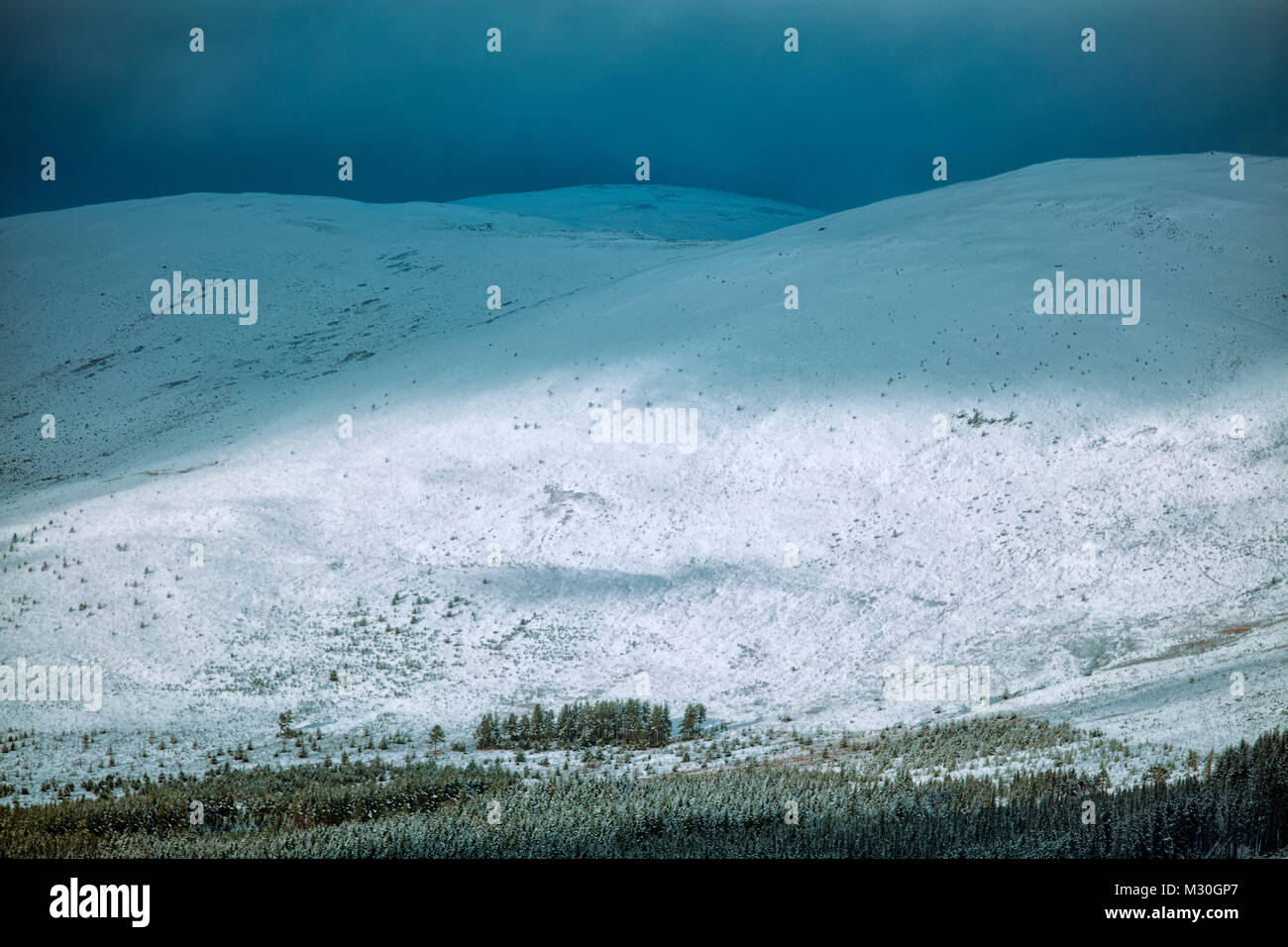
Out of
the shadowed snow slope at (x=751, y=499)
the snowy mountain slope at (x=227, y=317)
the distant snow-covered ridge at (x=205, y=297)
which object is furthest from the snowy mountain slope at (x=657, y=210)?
the shadowed snow slope at (x=751, y=499)

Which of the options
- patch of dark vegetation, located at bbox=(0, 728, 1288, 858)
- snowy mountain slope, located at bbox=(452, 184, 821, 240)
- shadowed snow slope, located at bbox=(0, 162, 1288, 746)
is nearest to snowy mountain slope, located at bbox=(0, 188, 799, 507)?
shadowed snow slope, located at bbox=(0, 162, 1288, 746)

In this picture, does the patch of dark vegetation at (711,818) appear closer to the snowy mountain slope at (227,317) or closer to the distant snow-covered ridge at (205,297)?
the snowy mountain slope at (227,317)

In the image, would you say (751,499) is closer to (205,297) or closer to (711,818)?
(711,818)

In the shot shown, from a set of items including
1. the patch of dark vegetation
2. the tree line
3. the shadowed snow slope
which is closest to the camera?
the patch of dark vegetation

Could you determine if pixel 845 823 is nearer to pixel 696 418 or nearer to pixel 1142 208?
pixel 696 418

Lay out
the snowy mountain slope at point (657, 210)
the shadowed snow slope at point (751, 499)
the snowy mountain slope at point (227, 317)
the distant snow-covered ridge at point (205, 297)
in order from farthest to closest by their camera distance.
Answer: the snowy mountain slope at point (657, 210) → the distant snow-covered ridge at point (205, 297) → the snowy mountain slope at point (227, 317) → the shadowed snow slope at point (751, 499)

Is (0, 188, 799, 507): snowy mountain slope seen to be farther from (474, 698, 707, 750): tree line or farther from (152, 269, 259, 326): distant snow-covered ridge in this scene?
(474, 698, 707, 750): tree line

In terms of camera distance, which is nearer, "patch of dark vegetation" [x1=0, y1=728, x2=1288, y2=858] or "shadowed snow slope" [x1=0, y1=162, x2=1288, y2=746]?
"patch of dark vegetation" [x1=0, y1=728, x2=1288, y2=858]
